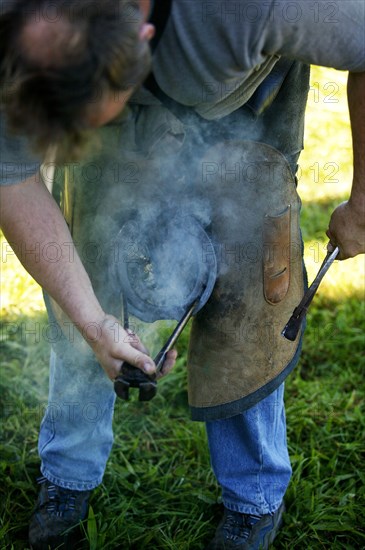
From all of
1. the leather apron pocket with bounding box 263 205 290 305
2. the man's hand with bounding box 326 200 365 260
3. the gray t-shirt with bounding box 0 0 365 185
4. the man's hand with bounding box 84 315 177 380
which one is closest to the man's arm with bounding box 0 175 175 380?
the man's hand with bounding box 84 315 177 380

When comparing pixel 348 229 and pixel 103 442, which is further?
pixel 103 442

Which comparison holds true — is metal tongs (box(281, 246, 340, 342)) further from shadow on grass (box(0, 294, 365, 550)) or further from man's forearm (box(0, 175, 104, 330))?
shadow on grass (box(0, 294, 365, 550))

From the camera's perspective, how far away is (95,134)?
1.69m

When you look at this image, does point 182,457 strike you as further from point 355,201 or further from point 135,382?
point 355,201

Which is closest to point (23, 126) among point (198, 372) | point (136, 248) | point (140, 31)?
point (140, 31)

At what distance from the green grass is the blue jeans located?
0.12 metres

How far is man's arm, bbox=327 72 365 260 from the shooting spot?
5.21 feet

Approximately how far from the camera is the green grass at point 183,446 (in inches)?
81.1

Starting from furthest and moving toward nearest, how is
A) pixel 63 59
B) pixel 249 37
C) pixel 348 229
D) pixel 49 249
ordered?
pixel 348 229 → pixel 49 249 → pixel 249 37 → pixel 63 59

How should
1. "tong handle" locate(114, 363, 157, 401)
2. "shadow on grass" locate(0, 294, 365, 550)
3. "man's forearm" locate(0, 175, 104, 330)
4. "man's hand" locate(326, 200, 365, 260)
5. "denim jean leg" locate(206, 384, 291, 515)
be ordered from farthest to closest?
"shadow on grass" locate(0, 294, 365, 550) → "denim jean leg" locate(206, 384, 291, 515) → "man's hand" locate(326, 200, 365, 260) → "man's forearm" locate(0, 175, 104, 330) → "tong handle" locate(114, 363, 157, 401)

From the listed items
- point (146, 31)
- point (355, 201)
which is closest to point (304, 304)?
point (355, 201)

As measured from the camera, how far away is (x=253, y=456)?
1949 millimetres

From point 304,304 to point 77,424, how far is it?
2.18 feet

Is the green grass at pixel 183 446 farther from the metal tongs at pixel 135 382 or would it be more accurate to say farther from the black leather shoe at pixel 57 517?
the metal tongs at pixel 135 382
